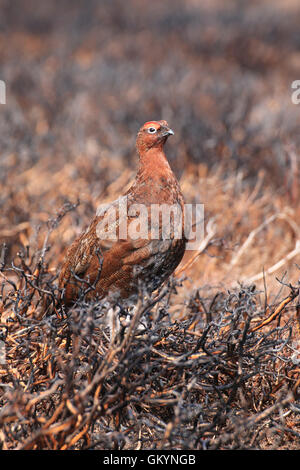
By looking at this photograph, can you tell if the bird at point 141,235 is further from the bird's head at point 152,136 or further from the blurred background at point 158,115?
the blurred background at point 158,115

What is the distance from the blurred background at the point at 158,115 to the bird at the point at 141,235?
550 mm

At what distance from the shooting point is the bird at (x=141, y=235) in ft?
9.57

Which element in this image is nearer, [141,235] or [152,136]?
[141,235]

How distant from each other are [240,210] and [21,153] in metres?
2.68

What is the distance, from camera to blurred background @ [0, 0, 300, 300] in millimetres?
4871

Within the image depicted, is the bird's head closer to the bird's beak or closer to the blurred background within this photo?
the bird's beak

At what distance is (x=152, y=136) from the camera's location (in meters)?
3.21

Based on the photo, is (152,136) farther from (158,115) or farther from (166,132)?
(158,115)

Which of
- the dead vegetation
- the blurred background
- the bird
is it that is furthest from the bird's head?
the blurred background

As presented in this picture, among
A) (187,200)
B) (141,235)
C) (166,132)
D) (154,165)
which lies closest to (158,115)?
(187,200)

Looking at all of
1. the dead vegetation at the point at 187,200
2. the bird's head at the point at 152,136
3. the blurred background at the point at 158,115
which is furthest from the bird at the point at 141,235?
the blurred background at the point at 158,115

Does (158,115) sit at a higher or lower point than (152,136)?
higher

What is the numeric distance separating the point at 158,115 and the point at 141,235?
5052 mm
